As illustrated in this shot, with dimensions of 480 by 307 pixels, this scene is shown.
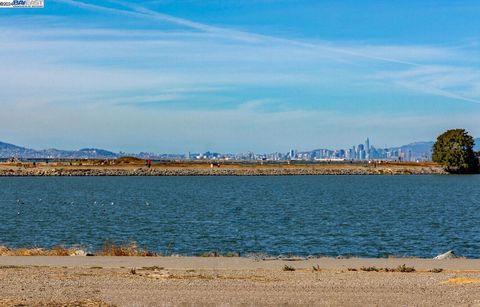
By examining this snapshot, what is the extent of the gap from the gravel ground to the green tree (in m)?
157

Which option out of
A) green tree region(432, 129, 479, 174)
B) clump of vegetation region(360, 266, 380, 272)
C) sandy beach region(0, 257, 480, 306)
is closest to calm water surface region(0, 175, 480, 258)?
sandy beach region(0, 257, 480, 306)

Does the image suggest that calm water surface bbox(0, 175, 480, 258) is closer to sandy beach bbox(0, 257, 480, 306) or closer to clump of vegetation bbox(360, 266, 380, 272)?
sandy beach bbox(0, 257, 480, 306)

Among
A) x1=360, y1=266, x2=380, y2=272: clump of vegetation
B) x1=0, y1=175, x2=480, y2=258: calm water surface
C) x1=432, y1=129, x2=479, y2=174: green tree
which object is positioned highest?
x1=432, y1=129, x2=479, y2=174: green tree

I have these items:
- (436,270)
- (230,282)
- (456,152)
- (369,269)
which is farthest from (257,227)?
(456,152)

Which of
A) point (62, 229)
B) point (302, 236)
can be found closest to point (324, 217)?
point (302, 236)

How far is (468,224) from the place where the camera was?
52.7 meters

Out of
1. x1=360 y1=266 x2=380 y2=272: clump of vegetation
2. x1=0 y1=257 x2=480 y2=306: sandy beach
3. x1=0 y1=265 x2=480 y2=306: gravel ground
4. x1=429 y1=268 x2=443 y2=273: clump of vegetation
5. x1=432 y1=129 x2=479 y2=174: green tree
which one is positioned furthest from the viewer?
x1=432 y1=129 x2=479 y2=174: green tree

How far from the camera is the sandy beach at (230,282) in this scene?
17.0m

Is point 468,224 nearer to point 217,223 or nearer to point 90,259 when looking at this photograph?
point 217,223

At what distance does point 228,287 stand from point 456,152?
167936mm

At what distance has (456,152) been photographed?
17738 cm

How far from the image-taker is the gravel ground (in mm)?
16828

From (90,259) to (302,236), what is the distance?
65.6ft

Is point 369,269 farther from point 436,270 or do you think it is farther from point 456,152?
point 456,152
